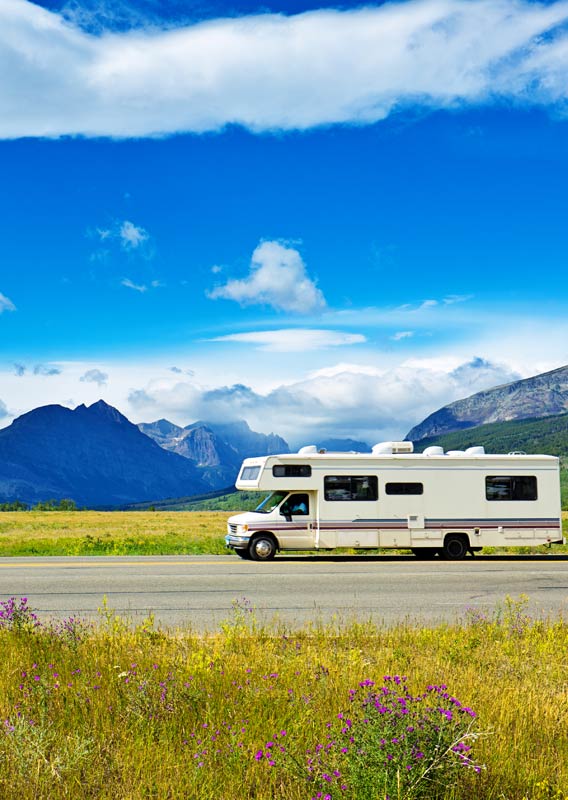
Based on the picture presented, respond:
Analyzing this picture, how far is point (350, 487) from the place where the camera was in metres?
22.0

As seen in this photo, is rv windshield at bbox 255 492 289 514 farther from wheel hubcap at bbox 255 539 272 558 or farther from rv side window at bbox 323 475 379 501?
rv side window at bbox 323 475 379 501

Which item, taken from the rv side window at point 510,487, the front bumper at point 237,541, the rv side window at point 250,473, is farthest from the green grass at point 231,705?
the rv side window at point 510,487

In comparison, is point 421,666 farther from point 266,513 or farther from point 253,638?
point 266,513

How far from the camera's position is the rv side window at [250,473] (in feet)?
72.2

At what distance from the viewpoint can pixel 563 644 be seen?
9.36 m

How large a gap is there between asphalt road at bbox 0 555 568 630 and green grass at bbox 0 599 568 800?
7.18ft

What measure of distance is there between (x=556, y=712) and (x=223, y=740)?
2.77 metres

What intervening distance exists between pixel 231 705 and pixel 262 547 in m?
15.6

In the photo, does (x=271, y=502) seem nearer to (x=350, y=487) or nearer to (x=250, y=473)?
(x=250, y=473)

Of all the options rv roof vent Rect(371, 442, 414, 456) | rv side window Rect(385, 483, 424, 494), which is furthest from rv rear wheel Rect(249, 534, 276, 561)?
rv roof vent Rect(371, 442, 414, 456)

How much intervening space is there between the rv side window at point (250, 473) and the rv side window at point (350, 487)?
1.89 metres

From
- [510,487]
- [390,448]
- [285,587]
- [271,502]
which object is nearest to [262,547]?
[271,502]

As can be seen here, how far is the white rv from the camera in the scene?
21703 millimetres

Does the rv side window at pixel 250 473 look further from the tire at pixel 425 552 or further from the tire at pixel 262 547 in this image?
the tire at pixel 425 552
